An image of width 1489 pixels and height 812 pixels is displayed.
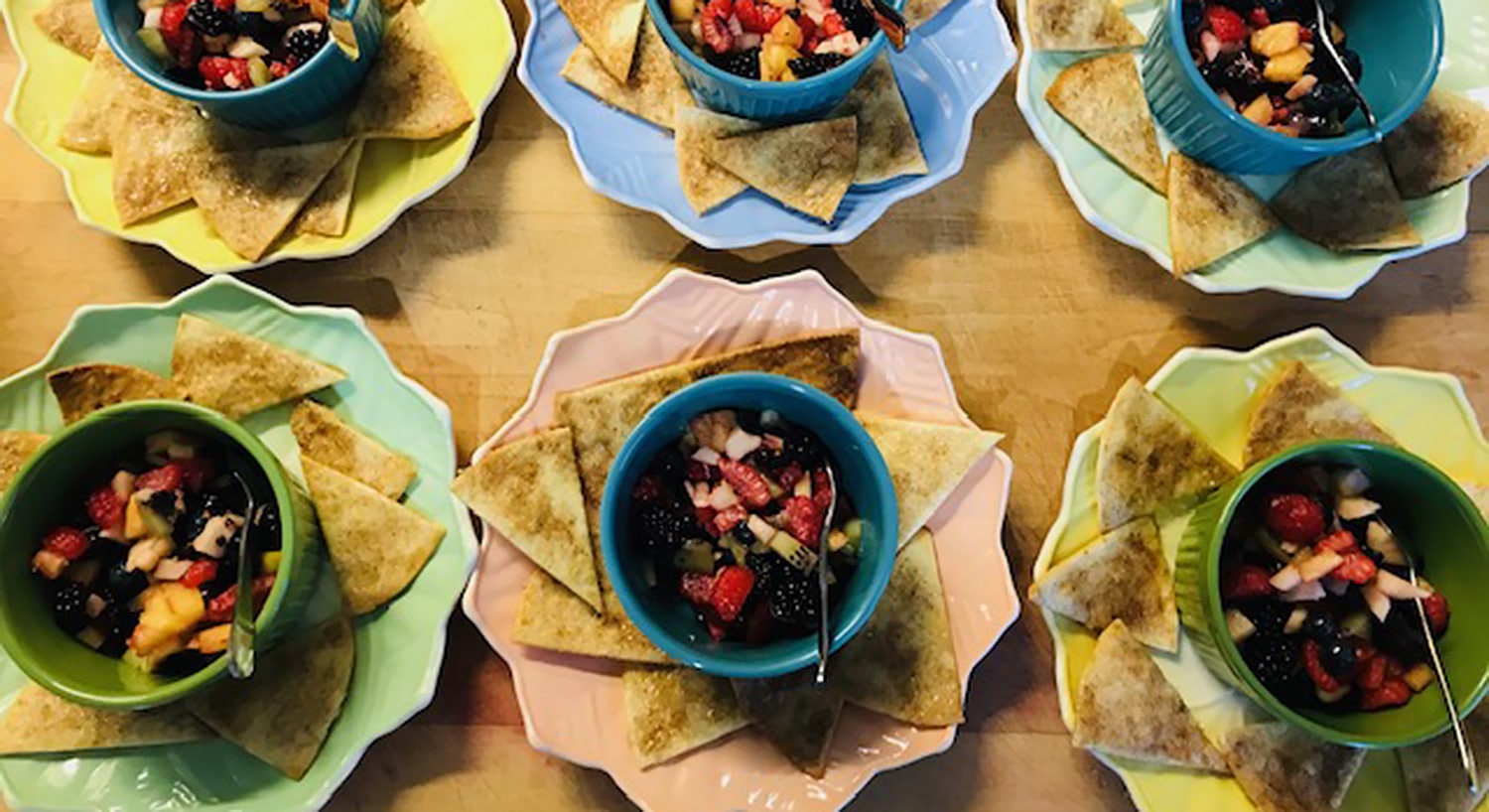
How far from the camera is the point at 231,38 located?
7.59 ft

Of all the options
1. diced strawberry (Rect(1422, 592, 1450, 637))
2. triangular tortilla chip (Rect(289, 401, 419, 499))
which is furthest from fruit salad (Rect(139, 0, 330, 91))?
diced strawberry (Rect(1422, 592, 1450, 637))

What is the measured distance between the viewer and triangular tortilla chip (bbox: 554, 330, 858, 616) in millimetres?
2158

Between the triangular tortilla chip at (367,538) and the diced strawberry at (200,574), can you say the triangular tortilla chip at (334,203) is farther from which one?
the diced strawberry at (200,574)

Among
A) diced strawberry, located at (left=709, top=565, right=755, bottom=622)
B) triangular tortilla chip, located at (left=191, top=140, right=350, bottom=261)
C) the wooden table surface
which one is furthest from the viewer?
the wooden table surface

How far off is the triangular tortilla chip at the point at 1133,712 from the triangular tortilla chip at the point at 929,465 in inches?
15.1

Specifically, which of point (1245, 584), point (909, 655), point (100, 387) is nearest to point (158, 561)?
point (100, 387)

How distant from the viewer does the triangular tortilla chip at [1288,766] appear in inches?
85.1

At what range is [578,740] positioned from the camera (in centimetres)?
213

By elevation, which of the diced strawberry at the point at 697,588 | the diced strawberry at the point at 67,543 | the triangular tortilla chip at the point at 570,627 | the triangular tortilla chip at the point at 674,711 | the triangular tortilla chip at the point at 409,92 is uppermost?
the triangular tortilla chip at the point at 409,92

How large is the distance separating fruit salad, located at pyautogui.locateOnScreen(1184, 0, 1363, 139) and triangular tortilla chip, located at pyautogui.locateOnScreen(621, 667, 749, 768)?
146 cm

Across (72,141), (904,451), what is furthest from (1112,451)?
(72,141)

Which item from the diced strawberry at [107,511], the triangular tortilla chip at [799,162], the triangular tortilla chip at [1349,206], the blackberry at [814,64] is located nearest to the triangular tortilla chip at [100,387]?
the diced strawberry at [107,511]

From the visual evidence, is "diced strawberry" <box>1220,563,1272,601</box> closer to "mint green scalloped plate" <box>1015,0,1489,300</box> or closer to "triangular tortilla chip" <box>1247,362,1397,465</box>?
"triangular tortilla chip" <box>1247,362,1397,465</box>

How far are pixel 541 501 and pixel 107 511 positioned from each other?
28.7 inches
